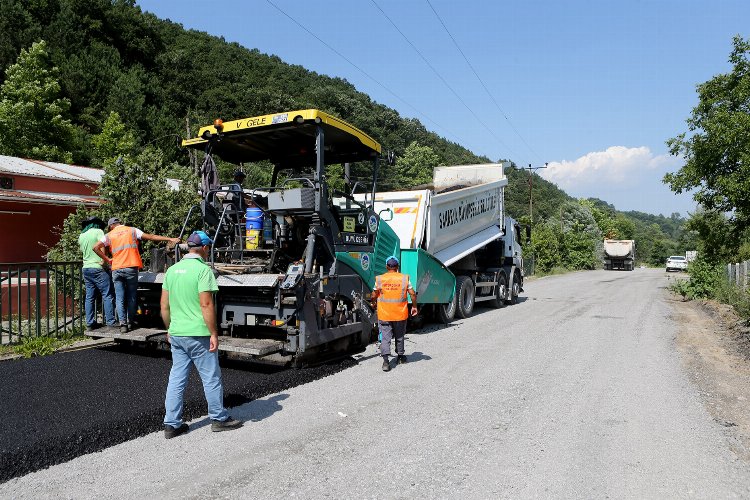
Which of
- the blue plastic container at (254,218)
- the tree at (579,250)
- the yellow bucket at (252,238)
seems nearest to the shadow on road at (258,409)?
the yellow bucket at (252,238)

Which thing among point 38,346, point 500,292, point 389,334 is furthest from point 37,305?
point 500,292

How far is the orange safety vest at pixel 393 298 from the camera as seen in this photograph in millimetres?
6730

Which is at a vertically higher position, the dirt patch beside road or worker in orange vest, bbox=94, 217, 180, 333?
worker in orange vest, bbox=94, 217, 180, 333

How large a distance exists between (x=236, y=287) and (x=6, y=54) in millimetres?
44659

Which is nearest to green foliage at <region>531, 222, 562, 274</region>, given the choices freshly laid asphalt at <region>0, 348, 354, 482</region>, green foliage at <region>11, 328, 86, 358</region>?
green foliage at <region>11, 328, 86, 358</region>

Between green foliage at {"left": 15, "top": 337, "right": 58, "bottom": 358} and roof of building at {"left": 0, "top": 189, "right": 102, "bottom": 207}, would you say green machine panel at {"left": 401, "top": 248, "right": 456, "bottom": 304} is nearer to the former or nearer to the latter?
green foliage at {"left": 15, "top": 337, "right": 58, "bottom": 358}

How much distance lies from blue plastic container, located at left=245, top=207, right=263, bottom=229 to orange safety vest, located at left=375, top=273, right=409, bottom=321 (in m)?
1.70

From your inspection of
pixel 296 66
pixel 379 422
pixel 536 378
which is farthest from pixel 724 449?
pixel 296 66

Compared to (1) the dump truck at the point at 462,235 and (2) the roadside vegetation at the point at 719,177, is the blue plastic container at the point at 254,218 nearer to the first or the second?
(1) the dump truck at the point at 462,235

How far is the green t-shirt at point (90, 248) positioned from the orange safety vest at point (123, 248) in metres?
0.30

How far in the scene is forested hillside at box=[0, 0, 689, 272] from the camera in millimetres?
32000

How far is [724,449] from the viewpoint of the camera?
409 centimetres

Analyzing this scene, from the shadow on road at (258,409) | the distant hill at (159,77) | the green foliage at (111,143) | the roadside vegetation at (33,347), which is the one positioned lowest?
the shadow on road at (258,409)

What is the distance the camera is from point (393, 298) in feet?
22.1
